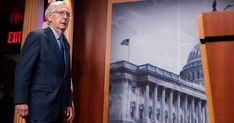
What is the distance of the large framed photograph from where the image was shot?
273 cm

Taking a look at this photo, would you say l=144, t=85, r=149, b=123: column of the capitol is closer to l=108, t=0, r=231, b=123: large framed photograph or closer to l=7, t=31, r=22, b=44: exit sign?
l=108, t=0, r=231, b=123: large framed photograph

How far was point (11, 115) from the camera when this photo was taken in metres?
3.57

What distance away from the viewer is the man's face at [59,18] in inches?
85.0

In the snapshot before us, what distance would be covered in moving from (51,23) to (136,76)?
99cm

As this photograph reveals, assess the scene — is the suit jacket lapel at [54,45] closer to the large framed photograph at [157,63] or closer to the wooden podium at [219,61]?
the large framed photograph at [157,63]

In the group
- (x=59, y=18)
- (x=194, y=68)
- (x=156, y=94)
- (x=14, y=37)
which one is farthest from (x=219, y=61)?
(x=14, y=37)

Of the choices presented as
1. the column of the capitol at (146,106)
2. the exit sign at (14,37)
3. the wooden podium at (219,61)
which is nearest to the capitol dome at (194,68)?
the column of the capitol at (146,106)

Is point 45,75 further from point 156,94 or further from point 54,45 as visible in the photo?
point 156,94

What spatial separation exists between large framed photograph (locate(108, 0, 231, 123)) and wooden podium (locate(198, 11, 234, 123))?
1.53m

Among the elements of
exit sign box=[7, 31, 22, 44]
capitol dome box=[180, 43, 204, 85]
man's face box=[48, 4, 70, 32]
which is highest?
exit sign box=[7, 31, 22, 44]

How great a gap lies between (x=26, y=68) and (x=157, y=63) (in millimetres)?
1245

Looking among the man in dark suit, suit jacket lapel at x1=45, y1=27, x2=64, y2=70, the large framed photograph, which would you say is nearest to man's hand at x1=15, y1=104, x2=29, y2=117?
the man in dark suit

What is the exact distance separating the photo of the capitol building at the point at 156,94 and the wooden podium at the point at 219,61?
1534mm

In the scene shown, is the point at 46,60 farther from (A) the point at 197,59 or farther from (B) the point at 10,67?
(B) the point at 10,67
